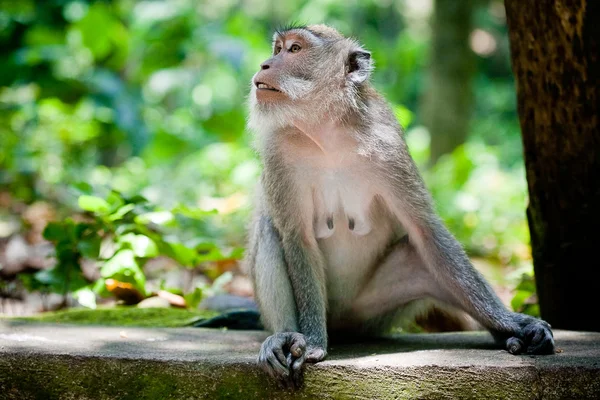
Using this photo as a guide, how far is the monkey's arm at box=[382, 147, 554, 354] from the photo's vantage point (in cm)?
385

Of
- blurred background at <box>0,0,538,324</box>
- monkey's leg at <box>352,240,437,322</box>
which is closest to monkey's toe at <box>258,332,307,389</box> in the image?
monkey's leg at <box>352,240,437,322</box>

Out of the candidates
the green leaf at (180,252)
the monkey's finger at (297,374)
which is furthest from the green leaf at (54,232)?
the monkey's finger at (297,374)

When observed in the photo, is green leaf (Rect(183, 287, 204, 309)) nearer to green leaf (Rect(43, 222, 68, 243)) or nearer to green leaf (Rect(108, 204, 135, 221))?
green leaf (Rect(108, 204, 135, 221))

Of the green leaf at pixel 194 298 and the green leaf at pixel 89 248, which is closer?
the green leaf at pixel 89 248

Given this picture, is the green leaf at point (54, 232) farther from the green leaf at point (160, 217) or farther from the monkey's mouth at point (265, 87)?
the monkey's mouth at point (265, 87)

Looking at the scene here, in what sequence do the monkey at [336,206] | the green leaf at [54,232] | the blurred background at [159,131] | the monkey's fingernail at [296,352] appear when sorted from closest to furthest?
the monkey's fingernail at [296,352] → the monkey at [336,206] → the green leaf at [54,232] → the blurred background at [159,131]

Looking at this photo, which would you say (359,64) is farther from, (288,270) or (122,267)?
(122,267)

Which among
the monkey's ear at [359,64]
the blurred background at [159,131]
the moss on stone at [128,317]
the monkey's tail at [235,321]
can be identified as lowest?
the monkey's tail at [235,321]

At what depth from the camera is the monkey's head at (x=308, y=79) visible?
4012 millimetres

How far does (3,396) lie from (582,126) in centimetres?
340

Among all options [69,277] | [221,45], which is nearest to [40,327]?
[69,277]

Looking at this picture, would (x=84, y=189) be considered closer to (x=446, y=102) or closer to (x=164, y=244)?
(x=164, y=244)

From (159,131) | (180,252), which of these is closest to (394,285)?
(180,252)

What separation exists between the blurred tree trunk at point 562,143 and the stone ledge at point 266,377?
3.33 ft
